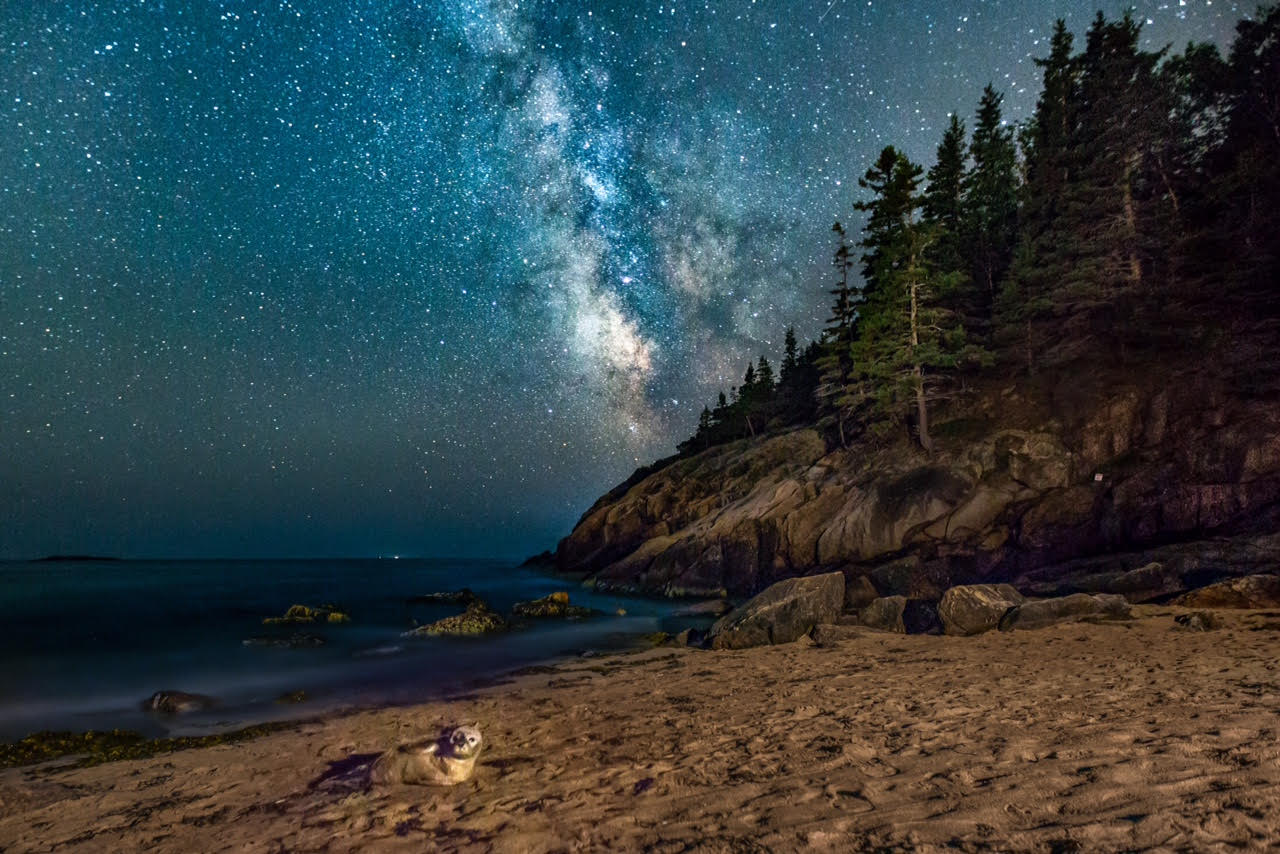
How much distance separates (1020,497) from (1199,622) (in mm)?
12503

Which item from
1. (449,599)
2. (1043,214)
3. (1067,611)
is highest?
(1043,214)

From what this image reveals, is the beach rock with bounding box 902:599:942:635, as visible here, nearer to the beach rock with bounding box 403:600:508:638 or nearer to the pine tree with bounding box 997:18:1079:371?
the beach rock with bounding box 403:600:508:638

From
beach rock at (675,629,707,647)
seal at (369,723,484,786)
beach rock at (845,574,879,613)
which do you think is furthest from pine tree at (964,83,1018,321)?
seal at (369,723,484,786)

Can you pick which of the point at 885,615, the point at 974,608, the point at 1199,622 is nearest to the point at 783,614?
the point at 885,615

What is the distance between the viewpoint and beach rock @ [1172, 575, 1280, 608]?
12.3 m

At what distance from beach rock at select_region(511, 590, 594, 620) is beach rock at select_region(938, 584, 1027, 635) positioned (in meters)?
15.9

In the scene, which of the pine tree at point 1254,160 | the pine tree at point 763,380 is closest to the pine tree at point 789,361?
the pine tree at point 763,380

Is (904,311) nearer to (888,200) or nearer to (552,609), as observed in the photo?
(888,200)

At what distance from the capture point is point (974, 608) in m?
13.8

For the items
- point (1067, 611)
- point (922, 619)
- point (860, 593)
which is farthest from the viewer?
point (860, 593)

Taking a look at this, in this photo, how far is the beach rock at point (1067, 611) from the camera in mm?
12758

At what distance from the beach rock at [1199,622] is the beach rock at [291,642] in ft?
84.3

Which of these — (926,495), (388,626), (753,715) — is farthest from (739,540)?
(753,715)

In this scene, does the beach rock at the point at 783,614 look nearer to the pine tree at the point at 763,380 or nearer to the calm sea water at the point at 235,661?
the calm sea water at the point at 235,661
